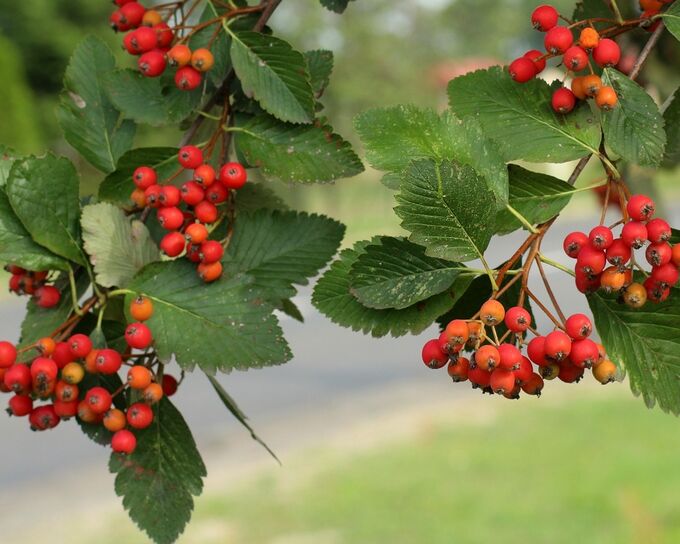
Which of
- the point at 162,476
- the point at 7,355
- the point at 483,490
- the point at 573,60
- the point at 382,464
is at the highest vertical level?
the point at 573,60

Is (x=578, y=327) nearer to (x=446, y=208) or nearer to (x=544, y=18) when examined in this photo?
(x=446, y=208)

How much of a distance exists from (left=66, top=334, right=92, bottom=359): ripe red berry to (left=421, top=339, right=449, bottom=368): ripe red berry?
1.19 feet

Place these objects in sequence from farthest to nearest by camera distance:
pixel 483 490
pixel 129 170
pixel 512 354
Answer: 1. pixel 483 490
2. pixel 129 170
3. pixel 512 354

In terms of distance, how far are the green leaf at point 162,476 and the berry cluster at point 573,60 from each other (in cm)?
50

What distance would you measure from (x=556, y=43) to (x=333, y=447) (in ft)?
19.2

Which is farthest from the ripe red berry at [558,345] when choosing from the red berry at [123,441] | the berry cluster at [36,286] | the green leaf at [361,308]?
the berry cluster at [36,286]

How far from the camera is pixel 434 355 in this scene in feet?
2.48

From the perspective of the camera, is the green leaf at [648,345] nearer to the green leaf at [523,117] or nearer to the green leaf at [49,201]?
the green leaf at [523,117]

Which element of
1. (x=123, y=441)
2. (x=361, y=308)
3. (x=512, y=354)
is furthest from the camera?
(x=123, y=441)

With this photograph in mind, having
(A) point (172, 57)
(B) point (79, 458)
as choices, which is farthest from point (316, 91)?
(B) point (79, 458)

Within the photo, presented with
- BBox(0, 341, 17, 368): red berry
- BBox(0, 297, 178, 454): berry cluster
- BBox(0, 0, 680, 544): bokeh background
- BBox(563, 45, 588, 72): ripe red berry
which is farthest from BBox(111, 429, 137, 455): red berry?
BBox(0, 0, 680, 544): bokeh background

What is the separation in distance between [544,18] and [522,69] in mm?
65

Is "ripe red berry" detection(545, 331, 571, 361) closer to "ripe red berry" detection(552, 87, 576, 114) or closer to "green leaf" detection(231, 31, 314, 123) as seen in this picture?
"ripe red berry" detection(552, 87, 576, 114)

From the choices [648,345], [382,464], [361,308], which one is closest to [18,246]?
[361,308]
